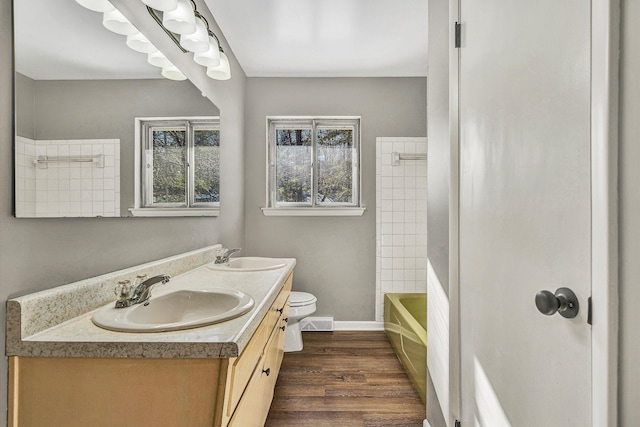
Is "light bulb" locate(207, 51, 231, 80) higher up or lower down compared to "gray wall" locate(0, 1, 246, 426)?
higher up

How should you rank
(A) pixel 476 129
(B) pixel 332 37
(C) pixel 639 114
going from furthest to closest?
1. (B) pixel 332 37
2. (A) pixel 476 129
3. (C) pixel 639 114

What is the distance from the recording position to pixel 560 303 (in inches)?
28.1

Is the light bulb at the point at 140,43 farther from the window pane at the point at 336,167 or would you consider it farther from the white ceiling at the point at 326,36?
the window pane at the point at 336,167

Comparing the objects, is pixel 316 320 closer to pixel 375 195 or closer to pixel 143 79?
pixel 375 195

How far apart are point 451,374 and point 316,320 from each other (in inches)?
83.6

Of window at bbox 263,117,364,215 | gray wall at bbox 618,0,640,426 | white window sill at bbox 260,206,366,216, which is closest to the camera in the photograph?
gray wall at bbox 618,0,640,426

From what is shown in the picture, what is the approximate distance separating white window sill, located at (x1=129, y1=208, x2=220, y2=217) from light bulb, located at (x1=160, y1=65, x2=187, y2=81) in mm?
657

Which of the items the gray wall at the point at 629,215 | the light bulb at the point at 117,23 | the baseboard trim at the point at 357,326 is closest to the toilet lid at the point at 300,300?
the baseboard trim at the point at 357,326

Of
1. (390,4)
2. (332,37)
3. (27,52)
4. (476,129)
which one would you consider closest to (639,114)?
(476,129)

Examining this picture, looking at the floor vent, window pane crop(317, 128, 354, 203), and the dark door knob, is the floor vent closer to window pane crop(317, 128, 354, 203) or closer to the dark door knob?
window pane crop(317, 128, 354, 203)

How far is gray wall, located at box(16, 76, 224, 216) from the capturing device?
104cm

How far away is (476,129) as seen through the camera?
1.19 meters

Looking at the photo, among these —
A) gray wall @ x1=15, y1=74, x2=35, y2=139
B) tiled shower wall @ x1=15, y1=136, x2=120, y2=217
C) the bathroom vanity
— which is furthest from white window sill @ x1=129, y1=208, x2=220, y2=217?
the bathroom vanity

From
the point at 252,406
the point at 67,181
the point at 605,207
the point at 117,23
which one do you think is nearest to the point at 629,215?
the point at 605,207
